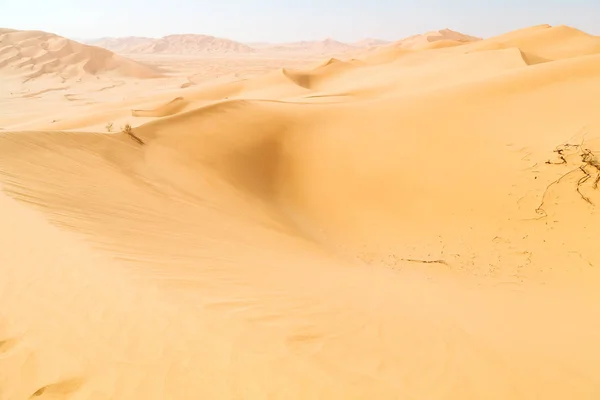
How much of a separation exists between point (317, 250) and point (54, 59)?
3419cm

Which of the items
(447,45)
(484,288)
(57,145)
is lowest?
(484,288)

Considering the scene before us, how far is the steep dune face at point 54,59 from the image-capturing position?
2912 centimetres

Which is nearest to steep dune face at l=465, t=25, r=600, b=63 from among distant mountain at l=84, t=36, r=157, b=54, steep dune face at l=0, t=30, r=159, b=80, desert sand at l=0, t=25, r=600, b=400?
desert sand at l=0, t=25, r=600, b=400

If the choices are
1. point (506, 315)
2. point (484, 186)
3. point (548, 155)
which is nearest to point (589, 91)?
point (548, 155)

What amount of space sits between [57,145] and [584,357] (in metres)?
6.85

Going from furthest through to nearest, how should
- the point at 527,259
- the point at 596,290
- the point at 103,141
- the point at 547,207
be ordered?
the point at 103,141 < the point at 547,207 < the point at 527,259 < the point at 596,290

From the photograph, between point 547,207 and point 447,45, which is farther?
point 447,45

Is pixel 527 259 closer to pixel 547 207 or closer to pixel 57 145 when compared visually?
pixel 547 207

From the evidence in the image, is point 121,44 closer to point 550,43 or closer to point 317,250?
point 550,43

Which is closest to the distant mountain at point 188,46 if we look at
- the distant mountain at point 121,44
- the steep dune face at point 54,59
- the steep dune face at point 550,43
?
the distant mountain at point 121,44

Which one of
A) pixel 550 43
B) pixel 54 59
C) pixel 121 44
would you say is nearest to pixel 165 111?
pixel 550 43

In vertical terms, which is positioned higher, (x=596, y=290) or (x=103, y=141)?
(x=103, y=141)

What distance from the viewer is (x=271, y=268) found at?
3.81m

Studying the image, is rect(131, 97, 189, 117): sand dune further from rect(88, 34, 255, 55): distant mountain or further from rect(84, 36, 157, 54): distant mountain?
rect(88, 34, 255, 55): distant mountain
